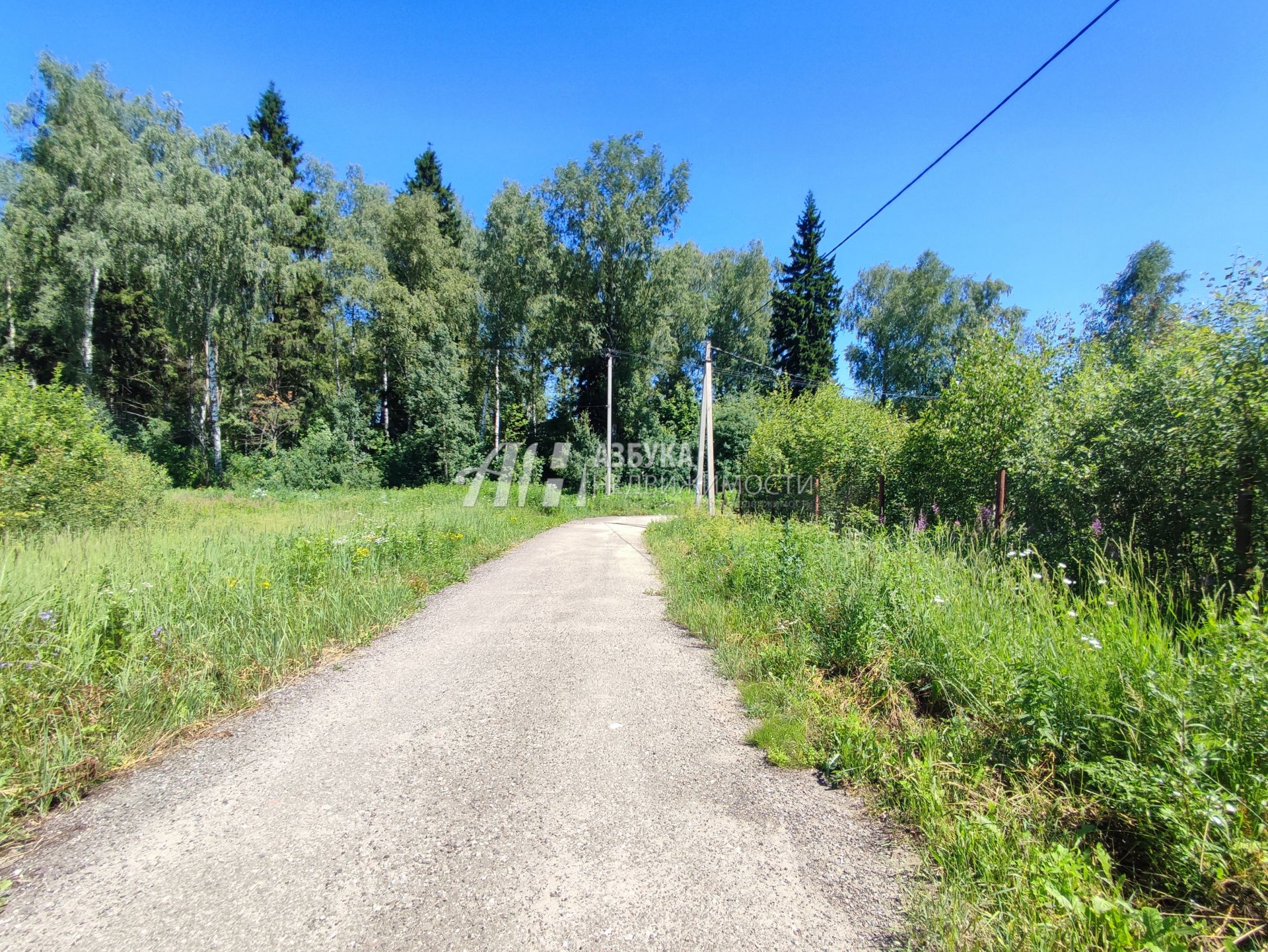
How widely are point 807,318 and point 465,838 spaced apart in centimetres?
3985

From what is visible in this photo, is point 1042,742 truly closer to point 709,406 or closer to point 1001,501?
point 1001,501

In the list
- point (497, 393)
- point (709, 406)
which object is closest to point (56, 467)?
point (709, 406)

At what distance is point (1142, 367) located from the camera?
5039 mm

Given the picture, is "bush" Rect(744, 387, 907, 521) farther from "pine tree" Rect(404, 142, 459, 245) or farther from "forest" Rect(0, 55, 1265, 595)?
"pine tree" Rect(404, 142, 459, 245)

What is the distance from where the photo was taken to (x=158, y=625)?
4055 millimetres

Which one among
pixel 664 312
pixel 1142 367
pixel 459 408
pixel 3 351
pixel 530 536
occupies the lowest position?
pixel 530 536

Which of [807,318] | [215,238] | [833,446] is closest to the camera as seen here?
[833,446]

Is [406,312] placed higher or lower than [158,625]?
higher

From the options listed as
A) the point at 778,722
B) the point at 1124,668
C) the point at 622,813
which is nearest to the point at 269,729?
the point at 622,813

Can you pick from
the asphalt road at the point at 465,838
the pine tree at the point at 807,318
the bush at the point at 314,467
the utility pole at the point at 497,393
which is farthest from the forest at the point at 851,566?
the pine tree at the point at 807,318

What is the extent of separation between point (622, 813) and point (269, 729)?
2646mm

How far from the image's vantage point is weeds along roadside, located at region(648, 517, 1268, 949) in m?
1.88

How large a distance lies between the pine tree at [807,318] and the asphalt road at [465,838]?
36397mm

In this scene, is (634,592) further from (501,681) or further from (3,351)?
(3,351)
